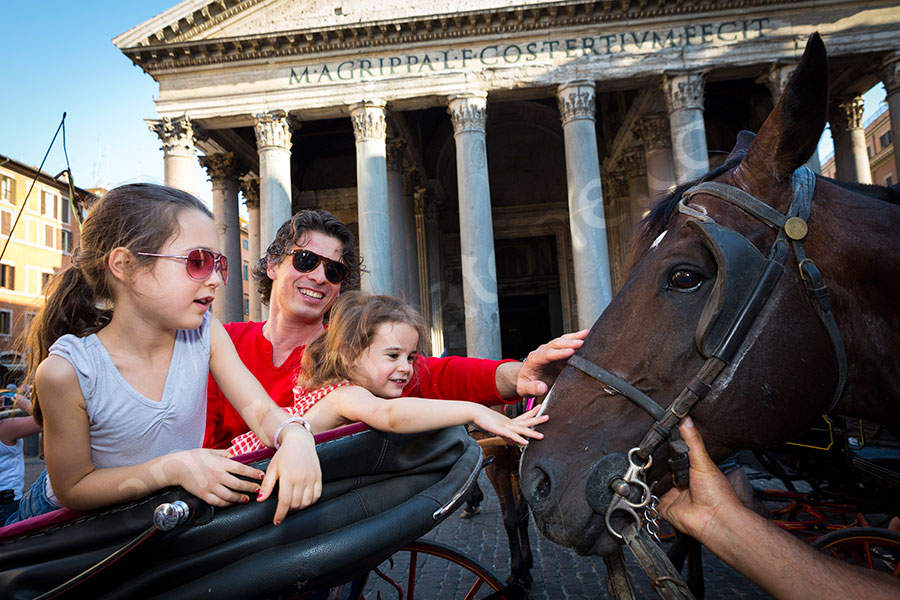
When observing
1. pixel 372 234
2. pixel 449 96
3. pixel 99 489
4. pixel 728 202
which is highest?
pixel 449 96

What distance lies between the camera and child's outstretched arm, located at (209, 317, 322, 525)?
1.32 meters

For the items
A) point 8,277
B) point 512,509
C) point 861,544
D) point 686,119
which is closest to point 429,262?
point 686,119

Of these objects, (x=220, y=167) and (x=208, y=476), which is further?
(x=220, y=167)

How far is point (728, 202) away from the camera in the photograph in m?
1.47

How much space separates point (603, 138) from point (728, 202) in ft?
71.3

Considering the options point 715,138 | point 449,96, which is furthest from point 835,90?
point 449,96

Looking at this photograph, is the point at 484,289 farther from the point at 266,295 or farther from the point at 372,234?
the point at 266,295

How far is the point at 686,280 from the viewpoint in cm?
143

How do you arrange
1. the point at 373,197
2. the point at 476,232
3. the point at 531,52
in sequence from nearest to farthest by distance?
the point at 476,232 < the point at 373,197 < the point at 531,52

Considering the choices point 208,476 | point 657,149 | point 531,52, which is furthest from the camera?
point 657,149

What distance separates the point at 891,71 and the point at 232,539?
18.3m

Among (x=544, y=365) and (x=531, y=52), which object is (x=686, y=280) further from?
(x=531, y=52)

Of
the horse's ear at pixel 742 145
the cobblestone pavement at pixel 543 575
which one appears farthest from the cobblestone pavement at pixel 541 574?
the horse's ear at pixel 742 145

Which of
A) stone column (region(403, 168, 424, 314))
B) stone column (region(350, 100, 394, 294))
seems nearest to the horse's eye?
stone column (region(350, 100, 394, 294))
